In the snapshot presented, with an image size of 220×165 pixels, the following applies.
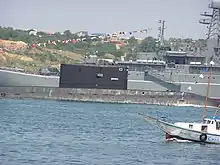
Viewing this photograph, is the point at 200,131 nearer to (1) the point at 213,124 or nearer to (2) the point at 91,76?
(1) the point at 213,124

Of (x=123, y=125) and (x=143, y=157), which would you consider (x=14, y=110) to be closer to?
(x=123, y=125)

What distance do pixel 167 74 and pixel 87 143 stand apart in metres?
67.3

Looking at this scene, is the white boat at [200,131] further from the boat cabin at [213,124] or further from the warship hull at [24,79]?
the warship hull at [24,79]

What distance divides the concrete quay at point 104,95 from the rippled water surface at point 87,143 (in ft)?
99.8

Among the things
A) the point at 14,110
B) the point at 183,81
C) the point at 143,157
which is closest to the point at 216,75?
the point at 183,81

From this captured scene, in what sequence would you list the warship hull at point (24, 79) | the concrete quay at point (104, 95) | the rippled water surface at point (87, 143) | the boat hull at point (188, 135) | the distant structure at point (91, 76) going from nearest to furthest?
the rippled water surface at point (87, 143), the boat hull at point (188, 135), the concrete quay at point (104, 95), the distant structure at point (91, 76), the warship hull at point (24, 79)

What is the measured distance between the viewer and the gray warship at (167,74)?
118 metres

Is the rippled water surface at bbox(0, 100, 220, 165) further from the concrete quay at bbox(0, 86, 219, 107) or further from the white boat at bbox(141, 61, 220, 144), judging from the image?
the concrete quay at bbox(0, 86, 219, 107)

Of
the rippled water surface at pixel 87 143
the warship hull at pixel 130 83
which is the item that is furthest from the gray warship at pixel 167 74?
the rippled water surface at pixel 87 143

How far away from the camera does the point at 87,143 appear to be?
54.4 meters

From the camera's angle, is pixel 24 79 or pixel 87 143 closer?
pixel 87 143

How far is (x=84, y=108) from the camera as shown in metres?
92.0

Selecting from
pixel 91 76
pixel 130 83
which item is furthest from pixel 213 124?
pixel 130 83

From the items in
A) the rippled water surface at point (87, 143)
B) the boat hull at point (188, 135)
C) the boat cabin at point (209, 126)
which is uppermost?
the boat cabin at point (209, 126)
